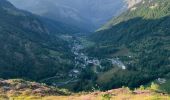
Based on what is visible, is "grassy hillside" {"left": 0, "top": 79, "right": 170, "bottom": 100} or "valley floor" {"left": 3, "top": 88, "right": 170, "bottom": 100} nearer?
"valley floor" {"left": 3, "top": 88, "right": 170, "bottom": 100}

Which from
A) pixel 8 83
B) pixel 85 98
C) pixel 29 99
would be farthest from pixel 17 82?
pixel 85 98

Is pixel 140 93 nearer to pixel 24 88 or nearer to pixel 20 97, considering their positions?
pixel 20 97

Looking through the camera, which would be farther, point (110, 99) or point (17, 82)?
point (17, 82)

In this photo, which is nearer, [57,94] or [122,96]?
[122,96]

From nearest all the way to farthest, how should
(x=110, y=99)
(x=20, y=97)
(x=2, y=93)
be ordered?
(x=110, y=99) → (x=20, y=97) → (x=2, y=93)

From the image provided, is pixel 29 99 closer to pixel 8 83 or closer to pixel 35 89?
pixel 35 89

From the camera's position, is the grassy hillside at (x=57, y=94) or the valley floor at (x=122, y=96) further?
the grassy hillside at (x=57, y=94)

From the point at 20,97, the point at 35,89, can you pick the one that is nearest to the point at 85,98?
the point at 20,97

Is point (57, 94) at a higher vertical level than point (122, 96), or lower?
lower

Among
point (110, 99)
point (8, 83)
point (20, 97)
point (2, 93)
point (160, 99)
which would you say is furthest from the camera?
point (8, 83)
